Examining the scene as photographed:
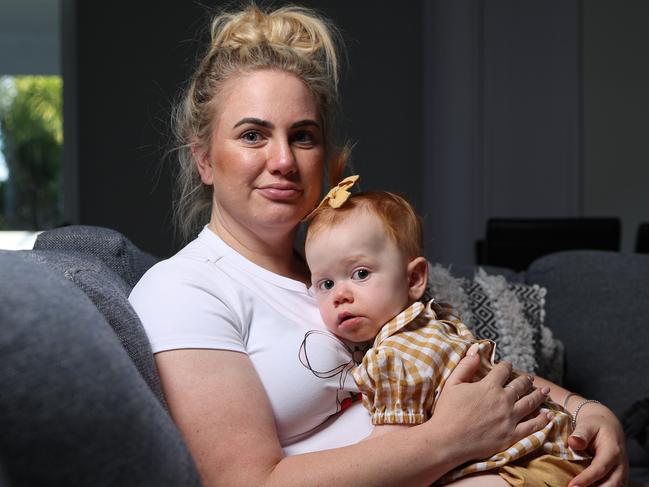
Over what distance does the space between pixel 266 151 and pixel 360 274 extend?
287mm

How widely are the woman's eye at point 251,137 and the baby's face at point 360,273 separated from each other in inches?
8.6

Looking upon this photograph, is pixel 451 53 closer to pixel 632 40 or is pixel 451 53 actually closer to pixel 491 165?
pixel 491 165

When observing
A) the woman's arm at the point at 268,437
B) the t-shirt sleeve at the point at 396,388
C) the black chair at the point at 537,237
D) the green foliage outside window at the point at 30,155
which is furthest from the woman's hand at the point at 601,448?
the green foliage outside window at the point at 30,155

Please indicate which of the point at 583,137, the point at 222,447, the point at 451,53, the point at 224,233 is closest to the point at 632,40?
the point at 583,137

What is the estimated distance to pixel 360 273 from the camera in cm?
149

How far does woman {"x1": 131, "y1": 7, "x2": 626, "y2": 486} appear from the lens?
1.29 m

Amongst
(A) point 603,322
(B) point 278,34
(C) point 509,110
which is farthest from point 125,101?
(B) point 278,34

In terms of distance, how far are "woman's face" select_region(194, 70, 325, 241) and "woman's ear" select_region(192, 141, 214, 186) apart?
45 mm

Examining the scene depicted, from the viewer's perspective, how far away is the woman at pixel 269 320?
4.23 ft

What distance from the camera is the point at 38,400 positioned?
939 mm

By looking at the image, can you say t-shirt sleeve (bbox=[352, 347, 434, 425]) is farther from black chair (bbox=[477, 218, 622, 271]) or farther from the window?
the window

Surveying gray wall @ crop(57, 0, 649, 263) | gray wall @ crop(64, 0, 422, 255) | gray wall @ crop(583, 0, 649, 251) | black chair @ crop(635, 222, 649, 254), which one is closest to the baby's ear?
black chair @ crop(635, 222, 649, 254)

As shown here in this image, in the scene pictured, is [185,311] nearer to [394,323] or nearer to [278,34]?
[394,323]

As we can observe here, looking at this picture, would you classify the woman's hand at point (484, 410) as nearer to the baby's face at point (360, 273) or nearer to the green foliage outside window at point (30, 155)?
the baby's face at point (360, 273)
